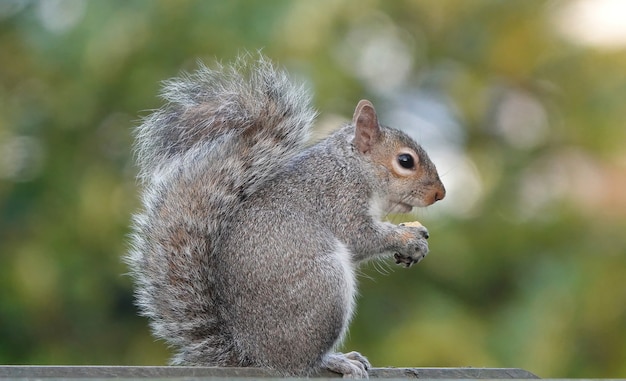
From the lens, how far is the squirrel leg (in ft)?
6.95

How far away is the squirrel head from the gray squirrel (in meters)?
0.08

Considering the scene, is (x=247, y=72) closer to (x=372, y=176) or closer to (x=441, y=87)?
(x=372, y=176)

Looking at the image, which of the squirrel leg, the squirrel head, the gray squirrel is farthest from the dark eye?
the squirrel leg

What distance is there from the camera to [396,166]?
246 cm

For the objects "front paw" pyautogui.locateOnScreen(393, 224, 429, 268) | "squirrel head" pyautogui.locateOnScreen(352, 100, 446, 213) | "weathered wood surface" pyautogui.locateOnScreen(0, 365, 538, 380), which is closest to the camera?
"weathered wood surface" pyautogui.locateOnScreen(0, 365, 538, 380)

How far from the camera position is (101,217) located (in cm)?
399

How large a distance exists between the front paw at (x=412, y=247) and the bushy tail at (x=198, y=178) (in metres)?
0.29

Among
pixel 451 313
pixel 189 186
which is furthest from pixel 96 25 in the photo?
pixel 189 186

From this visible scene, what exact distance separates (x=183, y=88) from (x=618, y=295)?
92.9 inches

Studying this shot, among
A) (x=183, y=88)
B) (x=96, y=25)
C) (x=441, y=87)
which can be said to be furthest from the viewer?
(x=441, y=87)

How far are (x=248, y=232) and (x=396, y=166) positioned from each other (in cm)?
47

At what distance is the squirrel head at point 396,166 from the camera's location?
8.04ft

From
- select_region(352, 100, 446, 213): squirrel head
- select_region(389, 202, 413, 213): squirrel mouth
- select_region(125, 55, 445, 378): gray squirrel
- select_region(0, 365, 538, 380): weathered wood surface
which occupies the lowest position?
select_region(0, 365, 538, 380): weathered wood surface

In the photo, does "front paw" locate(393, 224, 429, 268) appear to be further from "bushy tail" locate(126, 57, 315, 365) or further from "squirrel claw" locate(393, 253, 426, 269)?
"bushy tail" locate(126, 57, 315, 365)
